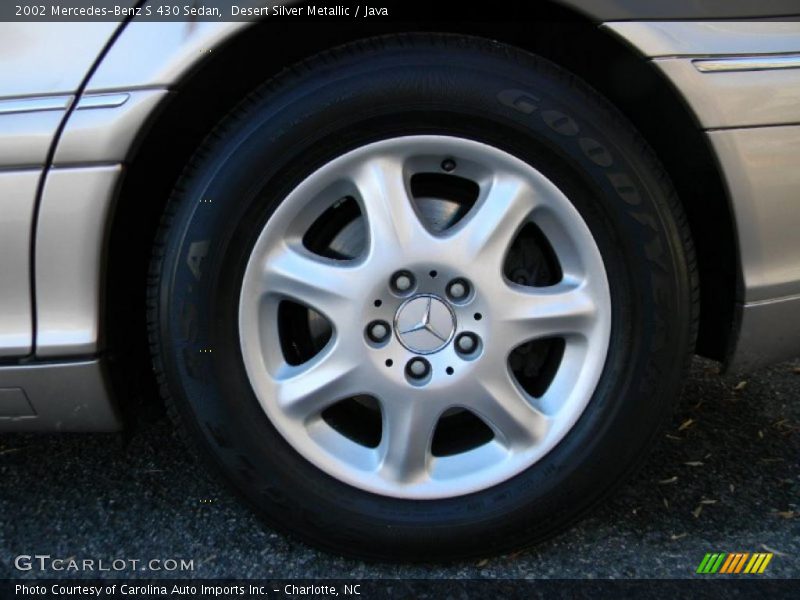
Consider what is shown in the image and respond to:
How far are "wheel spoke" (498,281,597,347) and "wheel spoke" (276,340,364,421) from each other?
0.30 m

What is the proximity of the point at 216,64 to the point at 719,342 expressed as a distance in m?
1.15

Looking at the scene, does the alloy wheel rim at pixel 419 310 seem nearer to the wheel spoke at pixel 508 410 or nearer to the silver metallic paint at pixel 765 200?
the wheel spoke at pixel 508 410

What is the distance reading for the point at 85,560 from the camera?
1.53m

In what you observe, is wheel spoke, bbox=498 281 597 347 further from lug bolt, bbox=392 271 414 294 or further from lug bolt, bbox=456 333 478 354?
lug bolt, bbox=392 271 414 294

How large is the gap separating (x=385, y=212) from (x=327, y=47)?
362 millimetres

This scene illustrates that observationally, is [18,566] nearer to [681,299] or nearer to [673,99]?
[681,299]

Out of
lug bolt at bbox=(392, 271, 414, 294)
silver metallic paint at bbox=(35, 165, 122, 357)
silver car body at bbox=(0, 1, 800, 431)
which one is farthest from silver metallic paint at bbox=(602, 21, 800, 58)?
silver metallic paint at bbox=(35, 165, 122, 357)

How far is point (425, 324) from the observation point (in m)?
1.41

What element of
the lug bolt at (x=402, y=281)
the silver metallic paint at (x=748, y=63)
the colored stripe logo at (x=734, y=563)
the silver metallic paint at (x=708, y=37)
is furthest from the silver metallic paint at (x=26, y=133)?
the colored stripe logo at (x=734, y=563)

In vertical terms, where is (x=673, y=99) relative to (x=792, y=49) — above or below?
below

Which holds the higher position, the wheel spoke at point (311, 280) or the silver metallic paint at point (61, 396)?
the wheel spoke at point (311, 280)

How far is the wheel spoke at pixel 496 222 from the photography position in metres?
1.39

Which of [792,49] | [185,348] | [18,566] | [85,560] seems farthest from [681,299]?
[18,566]

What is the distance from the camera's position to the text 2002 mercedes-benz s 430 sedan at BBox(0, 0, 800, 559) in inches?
51.0
